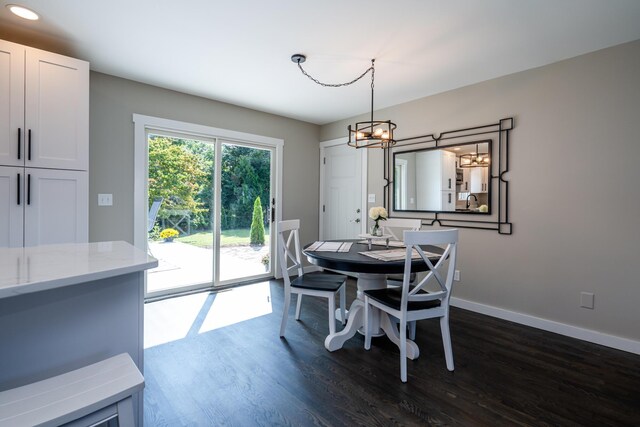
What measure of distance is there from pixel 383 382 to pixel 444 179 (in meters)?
2.34

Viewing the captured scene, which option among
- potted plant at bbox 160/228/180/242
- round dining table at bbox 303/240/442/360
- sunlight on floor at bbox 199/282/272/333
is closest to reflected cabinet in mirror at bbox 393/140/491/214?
round dining table at bbox 303/240/442/360

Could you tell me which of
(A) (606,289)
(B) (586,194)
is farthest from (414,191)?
(A) (606,289)

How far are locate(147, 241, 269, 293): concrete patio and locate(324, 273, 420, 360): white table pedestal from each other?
82.7 inches

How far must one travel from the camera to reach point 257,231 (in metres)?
4.32

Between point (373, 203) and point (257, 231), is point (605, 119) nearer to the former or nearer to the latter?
point (373, 203)

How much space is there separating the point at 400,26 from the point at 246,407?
8.68 ft

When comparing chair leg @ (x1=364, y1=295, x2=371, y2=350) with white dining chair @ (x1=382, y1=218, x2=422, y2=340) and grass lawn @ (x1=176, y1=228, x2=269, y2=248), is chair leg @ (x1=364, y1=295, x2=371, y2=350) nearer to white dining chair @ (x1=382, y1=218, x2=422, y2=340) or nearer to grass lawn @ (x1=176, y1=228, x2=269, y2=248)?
white dining chair @ (x1=382, y1=218, x2=422, y2=340)

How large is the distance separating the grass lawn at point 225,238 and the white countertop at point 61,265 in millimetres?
2340

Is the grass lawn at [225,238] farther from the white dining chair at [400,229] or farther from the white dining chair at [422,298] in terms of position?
the white dining chair at [422,298]

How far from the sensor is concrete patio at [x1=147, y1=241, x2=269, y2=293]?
352 centimetres

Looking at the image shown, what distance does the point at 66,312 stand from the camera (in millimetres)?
996

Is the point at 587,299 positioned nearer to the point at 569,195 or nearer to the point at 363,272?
the point at 569,195

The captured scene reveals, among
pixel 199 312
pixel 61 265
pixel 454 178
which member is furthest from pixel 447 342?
pixel 199 312

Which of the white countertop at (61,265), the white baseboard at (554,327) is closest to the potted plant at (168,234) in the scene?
the white countertop at (61,265)
